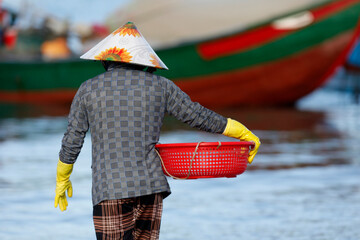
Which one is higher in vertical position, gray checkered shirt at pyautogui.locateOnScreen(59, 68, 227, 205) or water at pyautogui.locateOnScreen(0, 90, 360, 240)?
gray checkered shirt at pyautogui.locateOnScreen(59, 68, 227, 205)

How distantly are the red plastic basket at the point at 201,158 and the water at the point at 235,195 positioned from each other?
2033mm

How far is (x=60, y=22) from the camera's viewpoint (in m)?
29.3

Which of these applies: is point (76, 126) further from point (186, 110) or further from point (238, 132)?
point (238, 132)

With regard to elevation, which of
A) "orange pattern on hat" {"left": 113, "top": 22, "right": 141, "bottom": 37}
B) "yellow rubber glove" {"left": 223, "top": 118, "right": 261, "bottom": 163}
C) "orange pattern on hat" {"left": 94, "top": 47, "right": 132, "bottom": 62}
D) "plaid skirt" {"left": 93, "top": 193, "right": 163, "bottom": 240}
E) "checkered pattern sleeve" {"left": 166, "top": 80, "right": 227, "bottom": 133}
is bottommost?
"plaid skirt" {"left": 93, "top": 193, "right": 163, "bottom": 240}

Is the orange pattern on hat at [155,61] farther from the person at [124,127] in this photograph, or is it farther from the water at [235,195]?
the water at [235,195]

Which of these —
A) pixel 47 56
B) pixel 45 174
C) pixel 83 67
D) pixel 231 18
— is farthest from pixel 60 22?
pixel 45 174

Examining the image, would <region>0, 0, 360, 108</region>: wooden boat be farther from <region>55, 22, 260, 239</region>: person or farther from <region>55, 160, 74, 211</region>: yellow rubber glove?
<region>55, 22, 260, 239</region>: person

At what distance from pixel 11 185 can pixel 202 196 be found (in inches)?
85.1

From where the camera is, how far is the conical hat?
165 inches

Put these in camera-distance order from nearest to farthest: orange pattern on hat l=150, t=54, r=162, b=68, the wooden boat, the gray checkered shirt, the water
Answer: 1. the gray checkered shirt
2. orange pattern on hat l=150, t=54, r=162, b=68
3. the water
4. the wooden boat

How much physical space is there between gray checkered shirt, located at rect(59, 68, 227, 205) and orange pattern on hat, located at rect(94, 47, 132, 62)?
63 millimetres

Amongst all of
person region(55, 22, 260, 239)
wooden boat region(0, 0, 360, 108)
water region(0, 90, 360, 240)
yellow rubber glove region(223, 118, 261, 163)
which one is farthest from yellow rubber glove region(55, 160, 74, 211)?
wooden boat region(0, 0, 360, 108)

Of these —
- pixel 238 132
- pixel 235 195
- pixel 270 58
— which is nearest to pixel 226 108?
pixel 270 58

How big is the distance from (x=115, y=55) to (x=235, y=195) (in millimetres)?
4426
